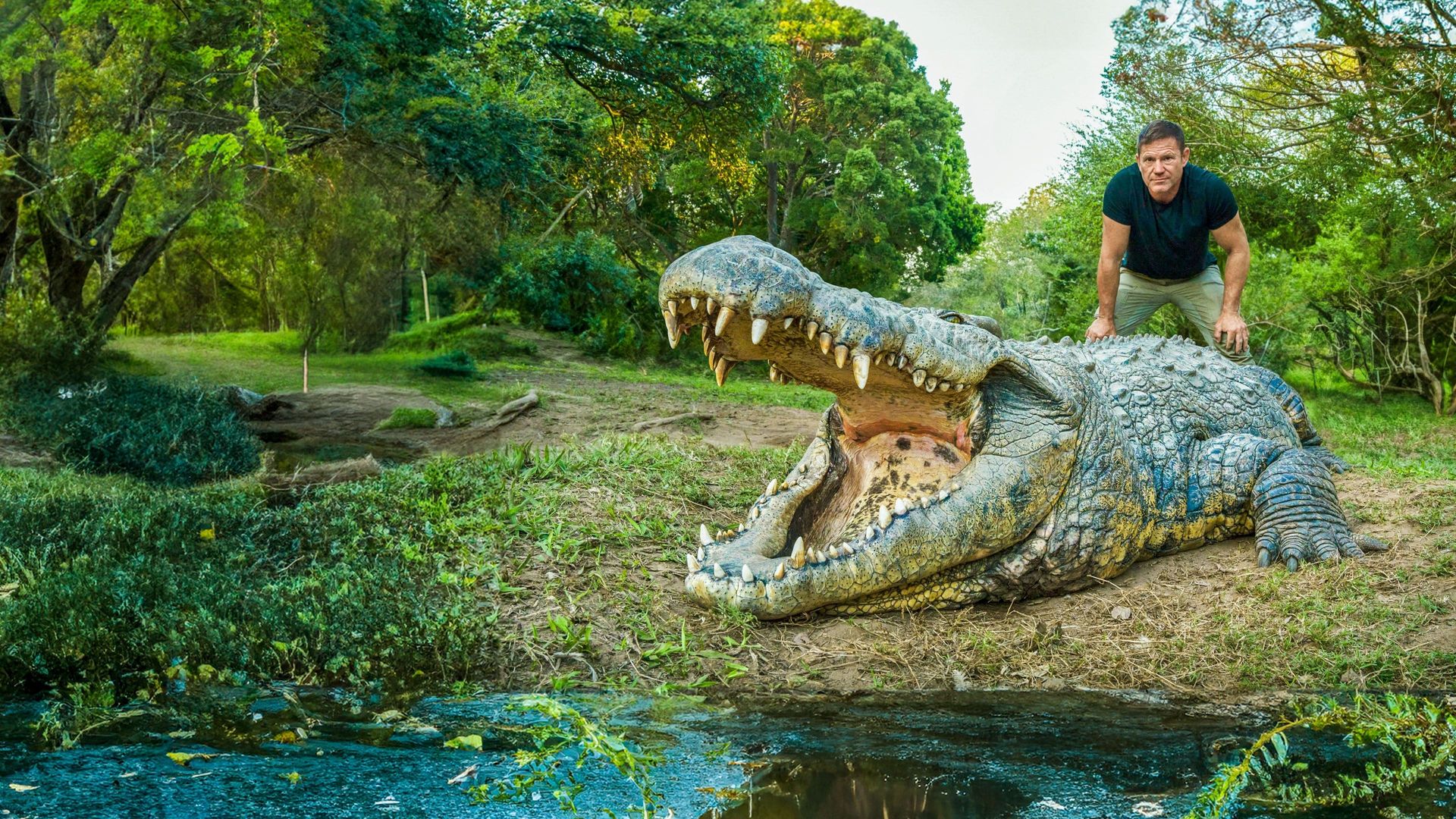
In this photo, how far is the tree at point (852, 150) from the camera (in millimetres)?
24719

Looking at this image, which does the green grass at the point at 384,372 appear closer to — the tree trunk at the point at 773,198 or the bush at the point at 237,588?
the bush at the point at 237,588

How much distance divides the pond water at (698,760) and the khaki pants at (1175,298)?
3630 millimetres

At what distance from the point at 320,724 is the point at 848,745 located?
1.45 m

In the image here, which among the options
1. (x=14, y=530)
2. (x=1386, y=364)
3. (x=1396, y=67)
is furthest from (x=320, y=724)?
(x=1386, y=364)

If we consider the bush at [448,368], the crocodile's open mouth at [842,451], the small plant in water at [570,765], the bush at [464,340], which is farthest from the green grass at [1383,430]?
the bush at [464,340]

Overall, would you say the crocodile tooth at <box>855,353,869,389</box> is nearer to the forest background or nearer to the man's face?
the man's face

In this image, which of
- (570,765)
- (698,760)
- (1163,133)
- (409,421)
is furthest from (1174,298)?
(409,421)

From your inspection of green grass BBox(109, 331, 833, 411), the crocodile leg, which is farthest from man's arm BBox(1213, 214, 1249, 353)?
green grass BBox(109, 331, 833, 411)

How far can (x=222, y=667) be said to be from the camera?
3.50 m

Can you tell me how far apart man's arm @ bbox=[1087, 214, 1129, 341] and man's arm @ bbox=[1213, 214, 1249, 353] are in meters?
0.09

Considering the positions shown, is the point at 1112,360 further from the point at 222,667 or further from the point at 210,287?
the point at 210,287

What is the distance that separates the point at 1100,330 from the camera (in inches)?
240

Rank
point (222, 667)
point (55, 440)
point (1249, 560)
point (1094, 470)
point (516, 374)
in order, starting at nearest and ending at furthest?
point (222, 667) < point (1094, 470) < point (1249, 560) < point (55, 440) < point (516, 374)

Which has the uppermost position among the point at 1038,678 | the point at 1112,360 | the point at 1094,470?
the point at 1112,360
